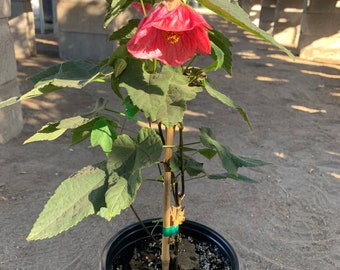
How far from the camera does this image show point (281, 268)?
1.69 metres

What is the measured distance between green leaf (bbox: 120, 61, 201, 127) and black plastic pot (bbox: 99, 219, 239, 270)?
20.2 inches

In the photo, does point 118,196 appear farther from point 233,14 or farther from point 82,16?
point 82,16

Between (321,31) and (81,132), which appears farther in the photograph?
(321,31)

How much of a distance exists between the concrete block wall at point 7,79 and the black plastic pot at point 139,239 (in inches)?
70.4

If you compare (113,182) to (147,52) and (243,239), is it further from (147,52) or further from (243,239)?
(243,239)

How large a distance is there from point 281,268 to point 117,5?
1428 millimetres

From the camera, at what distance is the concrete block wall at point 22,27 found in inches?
195

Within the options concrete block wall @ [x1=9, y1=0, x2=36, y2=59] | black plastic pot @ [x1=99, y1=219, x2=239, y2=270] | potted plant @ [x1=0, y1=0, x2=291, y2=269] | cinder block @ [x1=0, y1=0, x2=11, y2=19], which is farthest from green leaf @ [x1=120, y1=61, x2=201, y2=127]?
concrete block wall @ [x1=9, y1=0, x2=36, y2=59]

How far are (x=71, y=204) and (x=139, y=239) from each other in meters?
0.47

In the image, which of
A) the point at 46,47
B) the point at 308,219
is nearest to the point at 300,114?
the point at 308,219

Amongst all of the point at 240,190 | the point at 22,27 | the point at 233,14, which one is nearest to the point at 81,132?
the point at 233,14

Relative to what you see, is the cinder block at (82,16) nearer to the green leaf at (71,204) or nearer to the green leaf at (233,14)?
the green leaf at (71,204)

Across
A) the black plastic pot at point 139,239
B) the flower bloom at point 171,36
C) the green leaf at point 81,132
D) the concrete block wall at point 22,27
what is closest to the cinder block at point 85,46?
the concrete block wall at point 22,27

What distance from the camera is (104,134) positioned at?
0.83 metres
